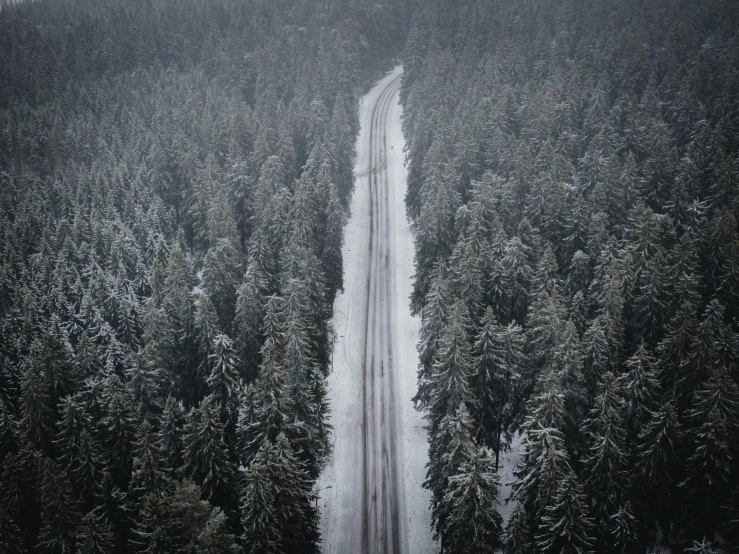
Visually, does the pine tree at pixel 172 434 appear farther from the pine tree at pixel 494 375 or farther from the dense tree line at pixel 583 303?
the pine tree at pixel 494 375

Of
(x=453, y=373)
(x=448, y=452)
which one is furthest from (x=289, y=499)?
(x=453, y=373)

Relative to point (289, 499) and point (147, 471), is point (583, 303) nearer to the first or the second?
point (289, 499)

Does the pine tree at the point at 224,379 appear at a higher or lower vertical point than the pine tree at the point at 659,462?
higher

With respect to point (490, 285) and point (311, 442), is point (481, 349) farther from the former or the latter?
point (311, 442)

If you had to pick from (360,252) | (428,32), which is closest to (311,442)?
(360,252)

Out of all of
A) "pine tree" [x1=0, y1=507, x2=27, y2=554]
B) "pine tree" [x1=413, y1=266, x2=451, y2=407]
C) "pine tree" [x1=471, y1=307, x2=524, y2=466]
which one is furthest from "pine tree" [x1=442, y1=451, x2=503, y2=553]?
"pine tree" [x1=0, y1=507, x2=27, y2=554]

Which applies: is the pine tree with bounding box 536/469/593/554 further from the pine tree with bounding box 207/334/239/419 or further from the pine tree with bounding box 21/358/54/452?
the pine tree with bounding box 21/358/54/452

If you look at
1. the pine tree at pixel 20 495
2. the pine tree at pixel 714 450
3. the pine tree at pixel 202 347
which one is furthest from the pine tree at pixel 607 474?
the pine tree at pixel 20 495
